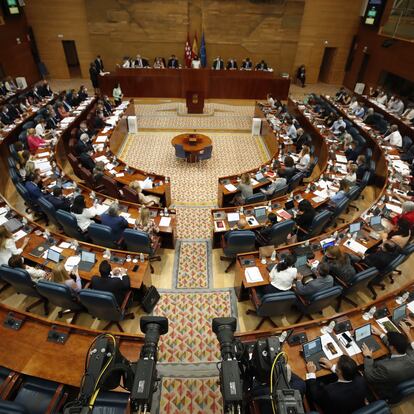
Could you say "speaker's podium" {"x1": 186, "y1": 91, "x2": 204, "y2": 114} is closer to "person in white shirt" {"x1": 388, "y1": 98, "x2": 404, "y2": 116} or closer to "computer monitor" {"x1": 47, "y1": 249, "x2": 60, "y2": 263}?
"person in white shirt" {"x1": 388, "y1": 98, "x2": 404, "y2": 116}

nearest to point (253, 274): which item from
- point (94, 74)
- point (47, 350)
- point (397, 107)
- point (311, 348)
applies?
point (311, 348)

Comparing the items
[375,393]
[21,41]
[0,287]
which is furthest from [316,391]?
[21,41]

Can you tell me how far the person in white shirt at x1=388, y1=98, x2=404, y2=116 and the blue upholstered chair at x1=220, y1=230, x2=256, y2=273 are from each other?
10900 millimetres

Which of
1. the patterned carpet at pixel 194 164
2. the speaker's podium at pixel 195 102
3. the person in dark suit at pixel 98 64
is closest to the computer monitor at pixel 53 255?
the patterned carpet at pixel 194 164

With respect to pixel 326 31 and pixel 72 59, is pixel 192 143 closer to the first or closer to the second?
pixel 326 31

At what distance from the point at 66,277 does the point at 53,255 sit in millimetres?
946

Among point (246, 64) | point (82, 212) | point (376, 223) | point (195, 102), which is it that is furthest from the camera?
point (246, 64)

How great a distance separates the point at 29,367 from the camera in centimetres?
370

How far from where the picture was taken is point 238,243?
6.08 metres

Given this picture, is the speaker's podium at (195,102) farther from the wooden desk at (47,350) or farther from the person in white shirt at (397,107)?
the wooden desk at (47,350)

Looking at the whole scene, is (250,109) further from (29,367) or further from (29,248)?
(29,367)

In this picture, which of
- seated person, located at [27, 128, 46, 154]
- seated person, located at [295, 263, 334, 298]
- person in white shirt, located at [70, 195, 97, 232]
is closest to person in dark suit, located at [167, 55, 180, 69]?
seated person, located at [27, 128, 46, 154]

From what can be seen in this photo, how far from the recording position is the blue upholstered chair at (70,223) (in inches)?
249

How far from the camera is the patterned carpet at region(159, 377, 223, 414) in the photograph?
4250mm
